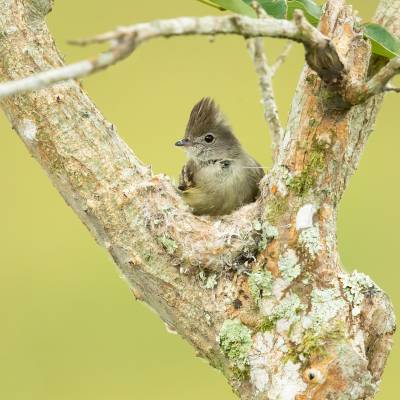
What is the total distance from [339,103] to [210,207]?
1.25m

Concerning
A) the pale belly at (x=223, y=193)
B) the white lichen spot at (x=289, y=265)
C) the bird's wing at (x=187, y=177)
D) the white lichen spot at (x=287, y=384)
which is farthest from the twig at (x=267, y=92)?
the white lichen spot at (x=287, y=384)

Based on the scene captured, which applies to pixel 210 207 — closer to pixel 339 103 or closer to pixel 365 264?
pixel 339 103

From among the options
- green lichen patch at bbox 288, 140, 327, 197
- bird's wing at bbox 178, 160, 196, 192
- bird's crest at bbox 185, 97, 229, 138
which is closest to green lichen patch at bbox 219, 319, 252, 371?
green lichen patch at bbox 288, 140, 327, 197

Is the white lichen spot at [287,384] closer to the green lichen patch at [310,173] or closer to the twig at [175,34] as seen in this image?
the green lichen patch at [310,173]

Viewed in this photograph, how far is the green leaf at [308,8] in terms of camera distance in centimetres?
257

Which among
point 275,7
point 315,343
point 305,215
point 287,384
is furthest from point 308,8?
point 287,384

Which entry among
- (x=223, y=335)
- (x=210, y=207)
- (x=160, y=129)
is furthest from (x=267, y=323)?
(x=160, y=129)

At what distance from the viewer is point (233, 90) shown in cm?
601

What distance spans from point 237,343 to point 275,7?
0.97 meters

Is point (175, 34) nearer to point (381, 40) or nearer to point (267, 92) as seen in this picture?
point (381, 40)

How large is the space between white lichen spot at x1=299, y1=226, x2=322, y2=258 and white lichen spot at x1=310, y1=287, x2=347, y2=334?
0.11 metres

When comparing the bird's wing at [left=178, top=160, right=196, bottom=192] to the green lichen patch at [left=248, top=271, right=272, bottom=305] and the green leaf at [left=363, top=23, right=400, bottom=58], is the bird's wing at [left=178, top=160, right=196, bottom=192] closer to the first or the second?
the green lichen patch at [left=248, top=271, right=272, bottom=305]

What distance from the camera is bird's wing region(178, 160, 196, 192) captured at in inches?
147

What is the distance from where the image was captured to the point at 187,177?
385 centimetres
